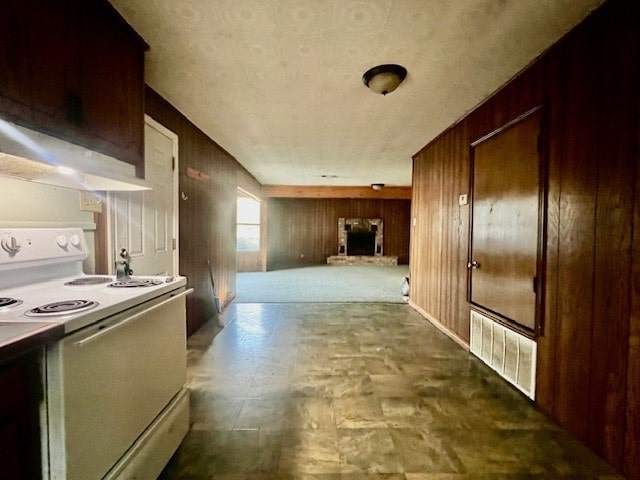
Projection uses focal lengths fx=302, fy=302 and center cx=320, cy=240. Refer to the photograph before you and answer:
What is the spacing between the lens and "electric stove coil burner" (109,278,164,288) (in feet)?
5.03

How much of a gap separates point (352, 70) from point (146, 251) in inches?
82.3

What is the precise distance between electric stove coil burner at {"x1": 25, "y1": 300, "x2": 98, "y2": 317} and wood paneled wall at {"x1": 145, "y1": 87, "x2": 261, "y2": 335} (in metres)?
1.86

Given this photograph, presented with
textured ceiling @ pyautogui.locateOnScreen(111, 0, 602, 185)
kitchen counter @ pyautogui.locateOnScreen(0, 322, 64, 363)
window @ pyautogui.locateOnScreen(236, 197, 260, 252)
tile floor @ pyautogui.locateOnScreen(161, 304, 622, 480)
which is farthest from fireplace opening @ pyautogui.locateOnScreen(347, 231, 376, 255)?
kitchen counter @ pyautogui.locateOnScreen(0, 322, 64, 363)

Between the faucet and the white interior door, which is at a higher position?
the white interior door

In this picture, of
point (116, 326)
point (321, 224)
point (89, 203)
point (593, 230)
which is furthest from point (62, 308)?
point (321, 224)

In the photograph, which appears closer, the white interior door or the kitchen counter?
the kitchen counter

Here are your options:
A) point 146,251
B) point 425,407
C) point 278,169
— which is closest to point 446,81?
point 425,407

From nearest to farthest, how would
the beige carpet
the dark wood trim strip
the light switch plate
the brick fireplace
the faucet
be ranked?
the faucet < the light switch plate < the beige carpet < the dark wood trim strip < the brick fireplace

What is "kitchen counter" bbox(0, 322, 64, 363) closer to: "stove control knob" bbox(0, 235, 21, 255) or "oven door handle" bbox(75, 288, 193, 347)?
"oven door handle" bbox(75, 288, 193, 347)

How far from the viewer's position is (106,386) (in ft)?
→ 3.66

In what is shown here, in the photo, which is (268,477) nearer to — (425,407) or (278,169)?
(425,407)

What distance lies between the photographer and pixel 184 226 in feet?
10.3

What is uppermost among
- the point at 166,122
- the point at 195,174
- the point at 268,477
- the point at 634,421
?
the point at 166,122

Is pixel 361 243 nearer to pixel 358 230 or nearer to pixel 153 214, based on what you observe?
pixel 358 230
